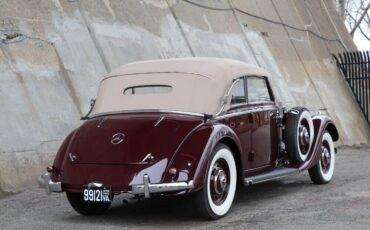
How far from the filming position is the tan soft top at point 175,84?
6.63 m

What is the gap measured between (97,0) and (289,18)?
28.7ft

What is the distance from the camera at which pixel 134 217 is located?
647cm

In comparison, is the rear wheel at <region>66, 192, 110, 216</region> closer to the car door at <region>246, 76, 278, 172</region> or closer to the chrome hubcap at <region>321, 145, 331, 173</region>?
the car door at <region>246, 76, 278, 172</region>

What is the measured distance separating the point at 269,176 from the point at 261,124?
2.04 ft

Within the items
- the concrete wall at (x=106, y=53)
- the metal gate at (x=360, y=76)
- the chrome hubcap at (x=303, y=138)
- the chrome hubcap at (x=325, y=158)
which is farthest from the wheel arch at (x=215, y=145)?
the metal gate at (x=360, y=76)

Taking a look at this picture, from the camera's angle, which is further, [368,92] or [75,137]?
[368,92]

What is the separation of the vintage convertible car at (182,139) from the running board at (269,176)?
0.05ft

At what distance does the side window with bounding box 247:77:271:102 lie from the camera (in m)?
7.40

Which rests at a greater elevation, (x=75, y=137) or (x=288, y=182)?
(x=75, y=137)

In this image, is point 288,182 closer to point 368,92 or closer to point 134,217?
point 134,217

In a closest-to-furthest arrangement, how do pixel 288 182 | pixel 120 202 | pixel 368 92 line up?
pixel 120 202, pixel 288 182, pixel 368 92

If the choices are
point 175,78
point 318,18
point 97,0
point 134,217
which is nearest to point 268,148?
point 175,78

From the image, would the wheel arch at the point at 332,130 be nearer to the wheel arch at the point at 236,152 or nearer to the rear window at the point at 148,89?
the wheel arch at the point at 236,152

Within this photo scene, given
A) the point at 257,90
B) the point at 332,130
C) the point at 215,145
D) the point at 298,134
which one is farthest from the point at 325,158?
the point at 215,145
